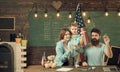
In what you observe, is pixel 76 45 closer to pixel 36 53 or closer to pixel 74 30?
pixel 74 30

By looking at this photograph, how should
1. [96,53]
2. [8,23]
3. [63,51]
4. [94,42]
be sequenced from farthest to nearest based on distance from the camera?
1. [8,23]
2. [94,42]
3. [96,53]
4. [63,51]

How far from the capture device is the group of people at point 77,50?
4.47 meters

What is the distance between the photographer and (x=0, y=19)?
5914mm

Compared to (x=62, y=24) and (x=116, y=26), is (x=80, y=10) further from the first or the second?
(x=116, y=26)

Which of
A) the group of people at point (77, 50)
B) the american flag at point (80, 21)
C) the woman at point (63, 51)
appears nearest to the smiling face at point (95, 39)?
the group of people at point (77, 50)

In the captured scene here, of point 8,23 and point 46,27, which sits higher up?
point 8,23

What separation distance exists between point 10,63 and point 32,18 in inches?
176

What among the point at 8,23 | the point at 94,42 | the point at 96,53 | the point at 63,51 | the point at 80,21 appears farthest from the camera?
the point at 8,23

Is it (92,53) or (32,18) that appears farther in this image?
(32,18)

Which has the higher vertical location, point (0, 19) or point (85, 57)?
point (0, 19)

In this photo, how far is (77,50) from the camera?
15.0ft

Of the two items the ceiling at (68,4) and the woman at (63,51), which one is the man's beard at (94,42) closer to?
the woman at (63,51)

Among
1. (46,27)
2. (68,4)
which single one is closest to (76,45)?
(46,27)

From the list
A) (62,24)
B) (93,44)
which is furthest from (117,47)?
(62,24)
